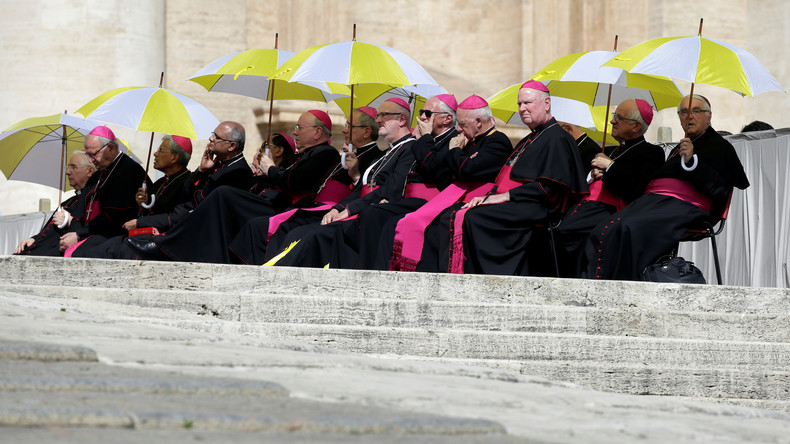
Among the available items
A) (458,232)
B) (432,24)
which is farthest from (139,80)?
(458,232)

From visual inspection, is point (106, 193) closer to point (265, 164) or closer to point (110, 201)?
point (110, 201)

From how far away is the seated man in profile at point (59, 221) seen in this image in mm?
9883

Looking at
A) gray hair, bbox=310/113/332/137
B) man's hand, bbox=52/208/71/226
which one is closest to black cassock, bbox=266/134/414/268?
gray hair, bbox=310/113/332/137

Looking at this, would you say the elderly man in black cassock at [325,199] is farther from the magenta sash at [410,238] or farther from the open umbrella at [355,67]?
the magenta sash at [410,238]

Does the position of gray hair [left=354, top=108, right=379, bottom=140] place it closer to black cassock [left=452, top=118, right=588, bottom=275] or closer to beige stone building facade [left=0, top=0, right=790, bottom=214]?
black cassock [left=452, top=118, right=588, bottom=275]

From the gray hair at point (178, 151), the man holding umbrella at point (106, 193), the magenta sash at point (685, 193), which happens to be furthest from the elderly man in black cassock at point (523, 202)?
the man holding umbrella at point (106, 193)

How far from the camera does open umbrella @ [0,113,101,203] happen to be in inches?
405

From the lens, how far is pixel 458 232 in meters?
7.57

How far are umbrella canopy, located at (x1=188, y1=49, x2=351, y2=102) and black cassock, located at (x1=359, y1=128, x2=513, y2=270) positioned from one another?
1.53m

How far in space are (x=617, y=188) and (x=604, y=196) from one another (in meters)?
0.15

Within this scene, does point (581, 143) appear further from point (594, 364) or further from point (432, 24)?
point (432, 24)

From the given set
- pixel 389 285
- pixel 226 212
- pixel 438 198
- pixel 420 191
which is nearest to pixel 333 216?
pixel 420 191

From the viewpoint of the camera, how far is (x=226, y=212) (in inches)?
354

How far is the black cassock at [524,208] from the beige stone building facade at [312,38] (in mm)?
6260
